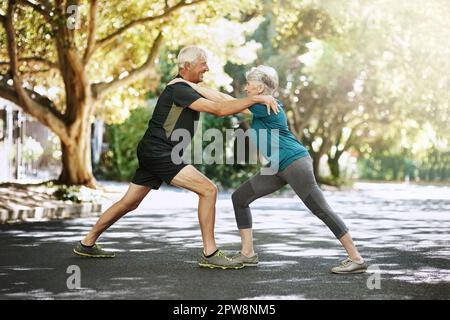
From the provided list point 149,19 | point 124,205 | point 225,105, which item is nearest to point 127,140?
point 149,19

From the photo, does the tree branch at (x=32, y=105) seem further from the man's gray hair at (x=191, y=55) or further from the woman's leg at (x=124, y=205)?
the man's gray hair at (x=191, y=55)

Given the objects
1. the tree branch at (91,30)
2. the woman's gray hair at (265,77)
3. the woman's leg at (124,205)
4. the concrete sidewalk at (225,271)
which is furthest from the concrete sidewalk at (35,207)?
the woman's gray hair at (265,77)

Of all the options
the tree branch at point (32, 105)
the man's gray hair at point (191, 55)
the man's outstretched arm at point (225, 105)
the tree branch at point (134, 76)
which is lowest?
the man's outstretched arm at point (225, 105)

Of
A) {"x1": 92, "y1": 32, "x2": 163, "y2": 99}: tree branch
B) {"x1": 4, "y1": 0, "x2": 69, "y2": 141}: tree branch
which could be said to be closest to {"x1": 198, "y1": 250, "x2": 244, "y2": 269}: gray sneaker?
{"x1": 4, "y1": 0, "x2": 69, "y2": 141}: tree branch

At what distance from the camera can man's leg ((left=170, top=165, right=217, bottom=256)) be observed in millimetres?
7609

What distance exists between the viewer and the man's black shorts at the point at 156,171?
766cm

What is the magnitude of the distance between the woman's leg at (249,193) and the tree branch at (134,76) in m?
14.6

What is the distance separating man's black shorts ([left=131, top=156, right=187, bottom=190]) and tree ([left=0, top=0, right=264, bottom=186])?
434 inches

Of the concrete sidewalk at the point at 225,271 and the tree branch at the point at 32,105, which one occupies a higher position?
the tree branch at the point at 32,105

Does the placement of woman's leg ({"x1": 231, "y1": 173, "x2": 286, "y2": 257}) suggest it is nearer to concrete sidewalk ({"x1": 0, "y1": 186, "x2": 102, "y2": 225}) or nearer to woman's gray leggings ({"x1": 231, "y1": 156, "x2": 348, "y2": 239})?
woman's gray leggings ({"x1": 231, "y1": 156, "x2": 348, "y2": 239})

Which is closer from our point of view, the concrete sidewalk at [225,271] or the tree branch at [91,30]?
the concrete sidewalk at [225,271]

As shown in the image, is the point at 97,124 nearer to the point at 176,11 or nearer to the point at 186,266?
the point at 176,11
